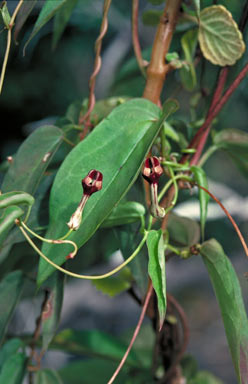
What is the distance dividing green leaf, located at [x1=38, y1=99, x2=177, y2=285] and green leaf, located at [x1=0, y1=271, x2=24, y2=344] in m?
0.13

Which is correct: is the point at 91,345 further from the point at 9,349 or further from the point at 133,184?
the point at 133,184

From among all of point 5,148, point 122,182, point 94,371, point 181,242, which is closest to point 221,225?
point 94,371

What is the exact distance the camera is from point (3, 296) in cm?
44

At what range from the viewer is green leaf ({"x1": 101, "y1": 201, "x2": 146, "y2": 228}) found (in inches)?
14.2

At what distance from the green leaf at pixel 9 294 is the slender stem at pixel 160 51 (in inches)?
7.9

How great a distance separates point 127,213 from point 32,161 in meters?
0.08

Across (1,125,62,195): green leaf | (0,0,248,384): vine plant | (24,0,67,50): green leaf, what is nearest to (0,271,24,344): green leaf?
(0,0,248,384): vine plant

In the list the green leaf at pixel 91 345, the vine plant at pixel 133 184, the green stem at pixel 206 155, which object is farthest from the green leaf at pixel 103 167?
the green leaf at pixel 91 345

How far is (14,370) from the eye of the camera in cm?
44

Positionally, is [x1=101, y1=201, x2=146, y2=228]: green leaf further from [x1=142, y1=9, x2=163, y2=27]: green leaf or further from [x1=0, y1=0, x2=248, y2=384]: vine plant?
[x1=142, y1=9, x2=163, y2=27]: green leaf

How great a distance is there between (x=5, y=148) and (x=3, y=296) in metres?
1.07

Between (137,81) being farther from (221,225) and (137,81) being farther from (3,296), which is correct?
(221,225)

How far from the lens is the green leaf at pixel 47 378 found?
17.8 inches

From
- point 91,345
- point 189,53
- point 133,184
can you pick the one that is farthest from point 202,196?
point 91,345
